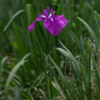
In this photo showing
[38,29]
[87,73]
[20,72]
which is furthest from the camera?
[20,72]

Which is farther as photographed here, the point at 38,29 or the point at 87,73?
the point at 38,29

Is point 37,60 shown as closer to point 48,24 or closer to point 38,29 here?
point 38,29

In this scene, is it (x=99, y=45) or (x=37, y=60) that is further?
(x=37, y=60)

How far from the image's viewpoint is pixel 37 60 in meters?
2.04

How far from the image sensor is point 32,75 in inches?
77.4

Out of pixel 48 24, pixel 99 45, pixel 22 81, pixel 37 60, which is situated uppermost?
pixel 48 24

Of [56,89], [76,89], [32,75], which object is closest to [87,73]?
[76,89]

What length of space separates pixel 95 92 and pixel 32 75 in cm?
79

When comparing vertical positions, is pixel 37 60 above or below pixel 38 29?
below

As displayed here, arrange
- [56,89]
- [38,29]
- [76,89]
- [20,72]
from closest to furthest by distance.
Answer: [76,89] < [56,89] < [38,29] < [20,72]

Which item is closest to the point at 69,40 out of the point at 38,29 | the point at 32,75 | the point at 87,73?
the point at 38,29

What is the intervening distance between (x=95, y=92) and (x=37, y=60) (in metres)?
0.85

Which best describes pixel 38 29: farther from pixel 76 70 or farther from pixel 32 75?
pixel 76 70

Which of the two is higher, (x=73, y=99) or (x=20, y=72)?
(x=73, y=99)
